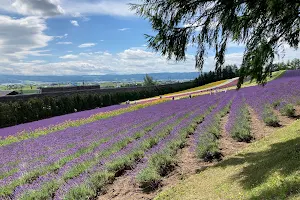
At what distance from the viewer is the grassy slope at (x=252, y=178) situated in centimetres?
505

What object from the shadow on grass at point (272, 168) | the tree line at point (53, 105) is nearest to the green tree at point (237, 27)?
the shadow on grass at point (272, 168)

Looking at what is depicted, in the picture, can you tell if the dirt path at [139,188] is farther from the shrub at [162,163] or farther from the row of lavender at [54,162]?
the row of lavender at [54,162]

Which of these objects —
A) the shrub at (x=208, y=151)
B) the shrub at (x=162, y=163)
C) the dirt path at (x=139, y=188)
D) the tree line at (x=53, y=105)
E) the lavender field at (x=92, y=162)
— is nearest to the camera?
the dirt path at (x=139, y=188)

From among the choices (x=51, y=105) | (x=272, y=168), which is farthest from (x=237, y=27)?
(x=51, y=105)

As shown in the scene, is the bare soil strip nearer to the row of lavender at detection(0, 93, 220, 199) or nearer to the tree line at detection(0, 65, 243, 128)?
the row of lavender at detection(0, 93, 220, 199)

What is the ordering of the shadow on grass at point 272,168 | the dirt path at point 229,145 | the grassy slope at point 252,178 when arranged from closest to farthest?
the shadow on grass at point 272,168
the grassy slope at point 252,178
the dirt path at point 229,145

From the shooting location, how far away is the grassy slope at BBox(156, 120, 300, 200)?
5051mm

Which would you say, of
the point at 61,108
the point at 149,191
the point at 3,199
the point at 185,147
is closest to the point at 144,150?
the point at 185,147

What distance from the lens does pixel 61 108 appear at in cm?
3762

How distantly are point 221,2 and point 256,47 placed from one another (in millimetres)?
1327

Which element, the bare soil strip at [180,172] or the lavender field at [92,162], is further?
the lavender field at [92,162]

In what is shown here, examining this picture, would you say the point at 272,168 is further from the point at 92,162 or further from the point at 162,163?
the point at 92,162

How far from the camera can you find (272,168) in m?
6.15

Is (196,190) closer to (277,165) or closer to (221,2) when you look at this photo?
(277,165)
